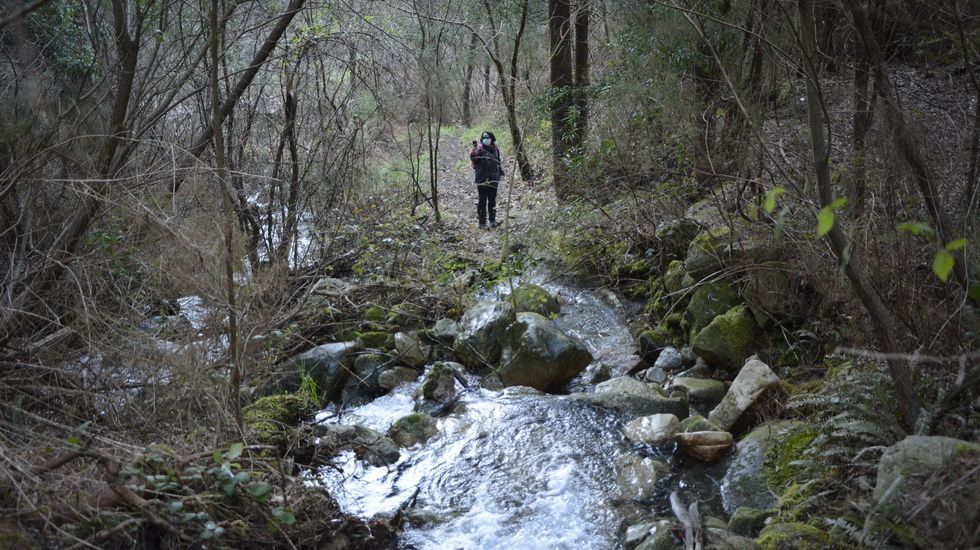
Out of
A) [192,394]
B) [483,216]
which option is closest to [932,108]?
[192,394]

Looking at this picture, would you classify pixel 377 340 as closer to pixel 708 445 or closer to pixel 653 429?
pixel 653 429

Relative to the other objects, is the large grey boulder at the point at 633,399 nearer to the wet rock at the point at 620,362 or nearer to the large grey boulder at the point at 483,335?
the wet rock at the point at 620,362

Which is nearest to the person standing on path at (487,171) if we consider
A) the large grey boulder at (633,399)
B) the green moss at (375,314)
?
the green moss at (375,314)

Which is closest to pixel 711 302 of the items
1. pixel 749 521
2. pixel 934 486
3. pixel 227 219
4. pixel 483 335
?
pixel 483 335

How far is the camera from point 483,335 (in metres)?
7.82

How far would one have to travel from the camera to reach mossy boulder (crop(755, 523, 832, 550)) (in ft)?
12.2

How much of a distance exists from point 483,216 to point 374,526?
9210 mm

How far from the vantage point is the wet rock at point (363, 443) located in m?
5.91

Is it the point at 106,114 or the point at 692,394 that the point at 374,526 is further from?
the point at 106,114

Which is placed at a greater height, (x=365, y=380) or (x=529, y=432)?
(x=365, y=380)

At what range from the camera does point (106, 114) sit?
20.9ft

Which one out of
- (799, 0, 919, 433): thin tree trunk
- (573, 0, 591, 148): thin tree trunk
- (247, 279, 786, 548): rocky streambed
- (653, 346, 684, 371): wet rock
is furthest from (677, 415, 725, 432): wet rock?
(573, 0, 591, 148): thin tree trunk

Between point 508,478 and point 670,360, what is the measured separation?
8.44 ft

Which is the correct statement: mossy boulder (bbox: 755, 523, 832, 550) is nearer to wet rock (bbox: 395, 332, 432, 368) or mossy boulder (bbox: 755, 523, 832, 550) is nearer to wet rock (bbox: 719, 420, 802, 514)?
wet rock (bbox: 719, 420, 802, 514)
